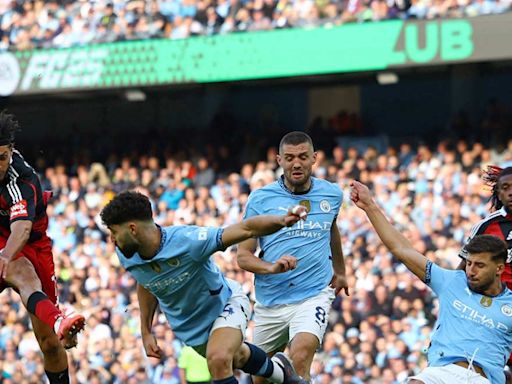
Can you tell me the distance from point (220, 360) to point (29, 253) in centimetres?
210

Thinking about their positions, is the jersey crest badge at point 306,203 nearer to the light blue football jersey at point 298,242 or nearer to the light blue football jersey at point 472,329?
the light blue football jersey at point 298,242

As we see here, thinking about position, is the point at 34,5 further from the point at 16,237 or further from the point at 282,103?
the point at 16,237

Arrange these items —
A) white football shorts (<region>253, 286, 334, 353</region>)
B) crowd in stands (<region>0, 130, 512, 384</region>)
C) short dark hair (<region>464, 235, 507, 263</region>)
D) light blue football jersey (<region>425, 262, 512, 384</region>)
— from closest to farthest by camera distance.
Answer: short dark hair (<region>464, 235, 507, 263</region>), light blue football jersey (<region>425, 262, 512, 384</region>), white football shorts (<region>253, 286, 334, 353</region>), crowd in stands (<region>0, 130, 512, 384</region>)

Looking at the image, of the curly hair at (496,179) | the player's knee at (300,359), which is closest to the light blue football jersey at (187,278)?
the player's knee at (300,359)

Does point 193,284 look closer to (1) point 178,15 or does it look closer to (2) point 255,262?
(2) point 255,262

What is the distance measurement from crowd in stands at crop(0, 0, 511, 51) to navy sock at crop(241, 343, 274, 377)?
12.6m

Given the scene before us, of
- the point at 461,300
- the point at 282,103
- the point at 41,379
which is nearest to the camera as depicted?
the point at 461,300

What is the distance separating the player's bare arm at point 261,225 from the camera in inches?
301

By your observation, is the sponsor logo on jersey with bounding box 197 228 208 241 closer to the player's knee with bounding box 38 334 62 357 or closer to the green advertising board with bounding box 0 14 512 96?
the player's knee with bounding box 38 334 62 357

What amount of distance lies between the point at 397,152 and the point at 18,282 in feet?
43.5

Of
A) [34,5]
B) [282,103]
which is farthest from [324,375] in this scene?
[34,5]

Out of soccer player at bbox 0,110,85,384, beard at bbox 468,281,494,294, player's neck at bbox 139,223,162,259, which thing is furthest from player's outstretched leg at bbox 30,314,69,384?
beard at bbox 468,281,494,294

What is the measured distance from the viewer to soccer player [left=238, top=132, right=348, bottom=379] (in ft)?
31.3

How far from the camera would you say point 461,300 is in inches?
334
